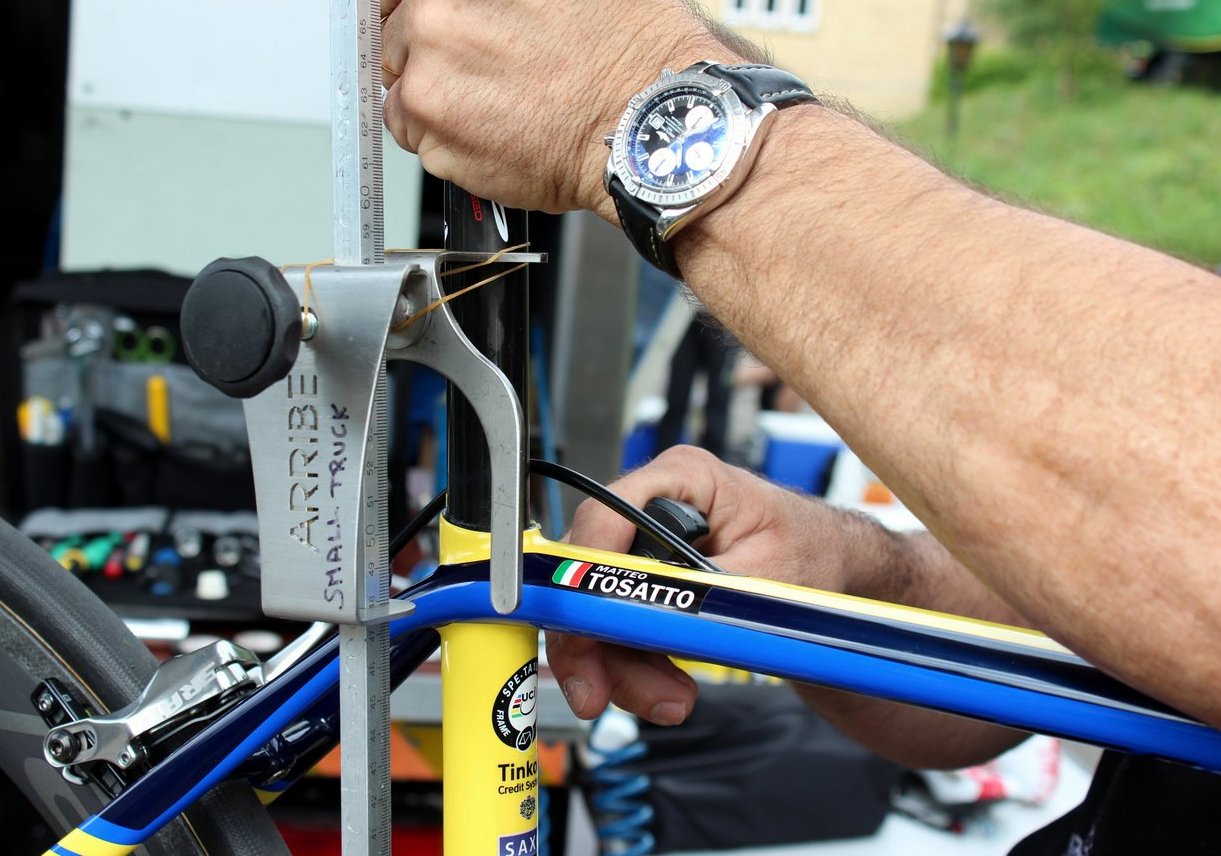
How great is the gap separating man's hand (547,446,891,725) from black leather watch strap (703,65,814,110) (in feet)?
1.10

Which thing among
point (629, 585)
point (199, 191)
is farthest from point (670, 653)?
point (199, 191)

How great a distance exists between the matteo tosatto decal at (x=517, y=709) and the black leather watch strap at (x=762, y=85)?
388mm

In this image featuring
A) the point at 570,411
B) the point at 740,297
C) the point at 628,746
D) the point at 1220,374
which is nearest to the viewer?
the point at 1220,374

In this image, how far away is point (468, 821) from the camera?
697 millimetres

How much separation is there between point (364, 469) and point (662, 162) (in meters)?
0.23

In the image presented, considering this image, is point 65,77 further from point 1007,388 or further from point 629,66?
point 1007,388

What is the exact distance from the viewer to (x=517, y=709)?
2.30ft

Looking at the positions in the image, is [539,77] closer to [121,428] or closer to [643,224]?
[643,224]

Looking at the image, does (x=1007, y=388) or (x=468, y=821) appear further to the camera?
(x=468, y=821)

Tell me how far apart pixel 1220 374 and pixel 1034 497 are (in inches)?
3.5

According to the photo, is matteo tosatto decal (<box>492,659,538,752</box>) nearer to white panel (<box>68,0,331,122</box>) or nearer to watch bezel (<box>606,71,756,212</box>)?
watch bezel (<box>606,71,756,212</box>)

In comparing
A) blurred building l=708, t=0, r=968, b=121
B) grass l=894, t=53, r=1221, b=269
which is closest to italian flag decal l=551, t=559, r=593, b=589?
grass l=894, t=53, r=1221, b=269

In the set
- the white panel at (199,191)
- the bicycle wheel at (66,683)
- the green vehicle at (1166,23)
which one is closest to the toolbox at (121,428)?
the white panel at (199,191)

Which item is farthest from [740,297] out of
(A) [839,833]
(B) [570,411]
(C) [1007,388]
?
(B) [570,411]
